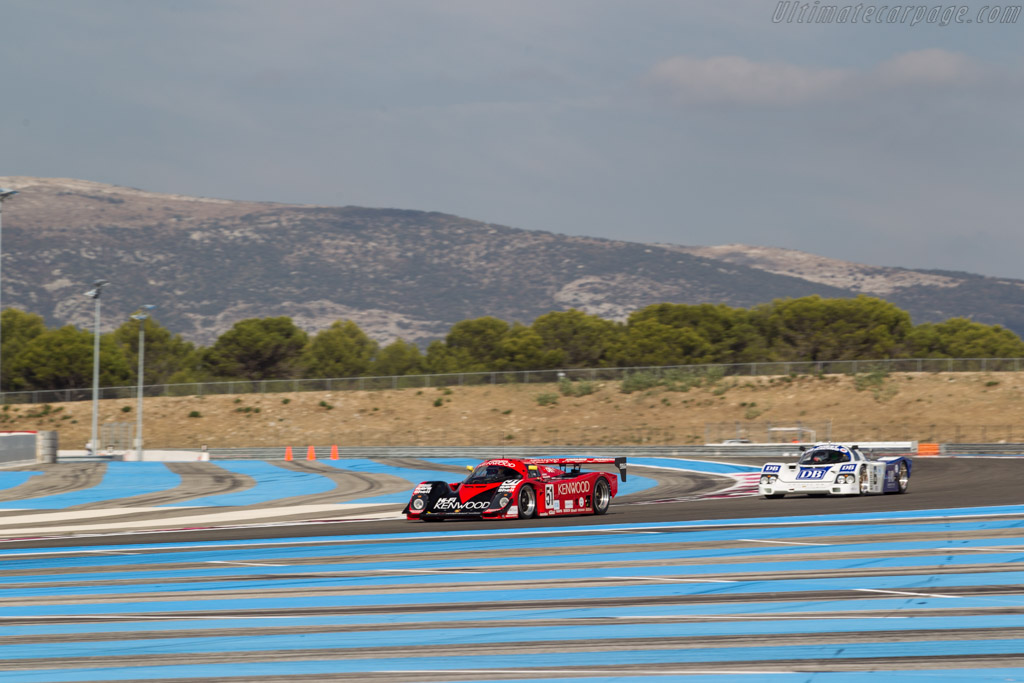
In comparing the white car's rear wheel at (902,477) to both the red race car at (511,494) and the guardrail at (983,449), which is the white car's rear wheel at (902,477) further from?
the guardrail at (983,449)

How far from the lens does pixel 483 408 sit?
82.7 m

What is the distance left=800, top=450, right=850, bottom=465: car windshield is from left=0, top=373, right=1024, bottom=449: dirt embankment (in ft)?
141

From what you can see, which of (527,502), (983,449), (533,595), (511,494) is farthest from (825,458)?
(983,449)

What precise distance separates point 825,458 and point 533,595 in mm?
14833

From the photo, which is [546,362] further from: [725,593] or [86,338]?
[725,593]

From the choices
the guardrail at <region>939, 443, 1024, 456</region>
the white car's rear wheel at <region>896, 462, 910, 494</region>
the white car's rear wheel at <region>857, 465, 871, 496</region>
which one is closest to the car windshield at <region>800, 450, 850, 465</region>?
the white car's rear wheel at <region>857, 465, 871, 496</region>

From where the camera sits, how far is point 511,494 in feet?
66.2

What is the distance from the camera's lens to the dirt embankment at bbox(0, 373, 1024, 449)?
71125 millimetres

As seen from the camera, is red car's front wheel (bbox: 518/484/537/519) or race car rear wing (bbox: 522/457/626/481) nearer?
red car's front wheel (bbox: 518/484/537/519)

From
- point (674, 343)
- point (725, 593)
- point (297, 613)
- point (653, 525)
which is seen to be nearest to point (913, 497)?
point (653, 525)

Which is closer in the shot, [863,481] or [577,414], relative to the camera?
[863,481]

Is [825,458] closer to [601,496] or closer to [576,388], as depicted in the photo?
[601,496]

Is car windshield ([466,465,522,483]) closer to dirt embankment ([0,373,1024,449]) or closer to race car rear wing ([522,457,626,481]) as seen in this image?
race car rear wing ([522,457,626,481])

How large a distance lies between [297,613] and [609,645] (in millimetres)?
3351
